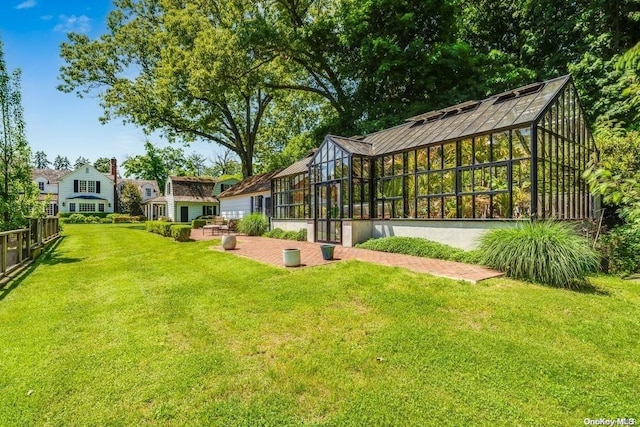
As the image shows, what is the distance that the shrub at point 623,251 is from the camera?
8.19 meters

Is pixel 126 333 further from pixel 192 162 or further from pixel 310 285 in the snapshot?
pixel 192 162

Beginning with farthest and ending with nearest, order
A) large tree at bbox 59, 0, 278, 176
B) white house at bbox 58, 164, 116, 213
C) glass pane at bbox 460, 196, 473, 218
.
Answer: white house at bbox 58, 164, 116, 213, large tree at bbox 59, 0, 278, 176, glass pane at bbox 460, 196, 473, 218

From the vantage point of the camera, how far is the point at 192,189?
114 feet

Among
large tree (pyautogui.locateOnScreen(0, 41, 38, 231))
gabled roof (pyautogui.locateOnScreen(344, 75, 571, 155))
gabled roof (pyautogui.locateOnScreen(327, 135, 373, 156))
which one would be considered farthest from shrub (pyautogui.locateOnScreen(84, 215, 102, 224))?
gabled roof (pyautogui.locateOnScreen(344, 75, 571, 155))

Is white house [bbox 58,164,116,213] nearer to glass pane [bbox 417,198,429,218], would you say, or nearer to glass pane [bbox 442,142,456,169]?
glass pane [bbox 417,198,429,218]

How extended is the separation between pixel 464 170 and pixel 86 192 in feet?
153

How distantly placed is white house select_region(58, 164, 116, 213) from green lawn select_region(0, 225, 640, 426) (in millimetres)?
41360

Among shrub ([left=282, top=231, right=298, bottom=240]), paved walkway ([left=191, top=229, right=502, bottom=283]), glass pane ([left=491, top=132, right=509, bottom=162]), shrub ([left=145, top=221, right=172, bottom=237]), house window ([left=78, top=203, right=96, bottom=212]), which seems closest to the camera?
paved walkway ([left=191, top=229, right=502, bottom=283])

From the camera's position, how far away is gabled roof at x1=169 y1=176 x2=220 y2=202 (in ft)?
110

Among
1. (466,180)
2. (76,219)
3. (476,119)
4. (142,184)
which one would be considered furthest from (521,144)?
(142,184)

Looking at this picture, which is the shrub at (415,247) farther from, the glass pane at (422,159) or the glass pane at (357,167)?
the glass pane at (357,167)

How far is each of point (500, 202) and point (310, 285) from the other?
6.52 m

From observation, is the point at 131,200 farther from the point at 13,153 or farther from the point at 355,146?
the point at 355,146

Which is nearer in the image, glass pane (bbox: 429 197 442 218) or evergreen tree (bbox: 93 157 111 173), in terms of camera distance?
glass pane (bbox: 429 197 442 218)
